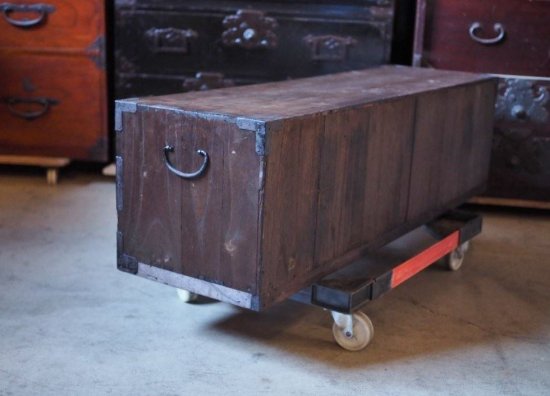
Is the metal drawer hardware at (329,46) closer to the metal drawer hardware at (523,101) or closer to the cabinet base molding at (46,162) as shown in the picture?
the metal drawer hardware at (523,101)

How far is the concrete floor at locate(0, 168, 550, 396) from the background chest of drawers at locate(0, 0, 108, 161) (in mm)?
594

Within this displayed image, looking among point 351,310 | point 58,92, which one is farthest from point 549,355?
point 58,92

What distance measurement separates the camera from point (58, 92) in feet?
9.62

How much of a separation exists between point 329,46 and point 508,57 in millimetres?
566

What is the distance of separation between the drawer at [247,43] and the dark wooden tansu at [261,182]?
30.9 inches

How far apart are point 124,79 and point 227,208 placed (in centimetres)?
143

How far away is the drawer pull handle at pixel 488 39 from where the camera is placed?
2.64 m

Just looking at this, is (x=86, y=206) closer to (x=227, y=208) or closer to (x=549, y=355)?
(x=227, y=208)

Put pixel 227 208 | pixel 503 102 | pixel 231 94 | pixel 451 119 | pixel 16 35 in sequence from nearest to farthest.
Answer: pixel 227 208, pixel 231 94, pixel 451 119, pixel 503 102, pixel 16 35

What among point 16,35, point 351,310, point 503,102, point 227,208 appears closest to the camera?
point 227,208

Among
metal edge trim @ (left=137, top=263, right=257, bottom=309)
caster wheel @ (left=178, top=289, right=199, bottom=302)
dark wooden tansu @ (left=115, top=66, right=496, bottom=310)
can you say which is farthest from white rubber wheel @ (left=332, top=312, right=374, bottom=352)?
caster wheel @ (left=178, top=289, right=199, bottom=302)

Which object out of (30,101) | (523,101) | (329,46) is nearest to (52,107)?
(30,101)

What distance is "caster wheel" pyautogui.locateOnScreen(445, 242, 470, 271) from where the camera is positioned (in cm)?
229

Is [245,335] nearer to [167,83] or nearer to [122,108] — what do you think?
[122,108]
